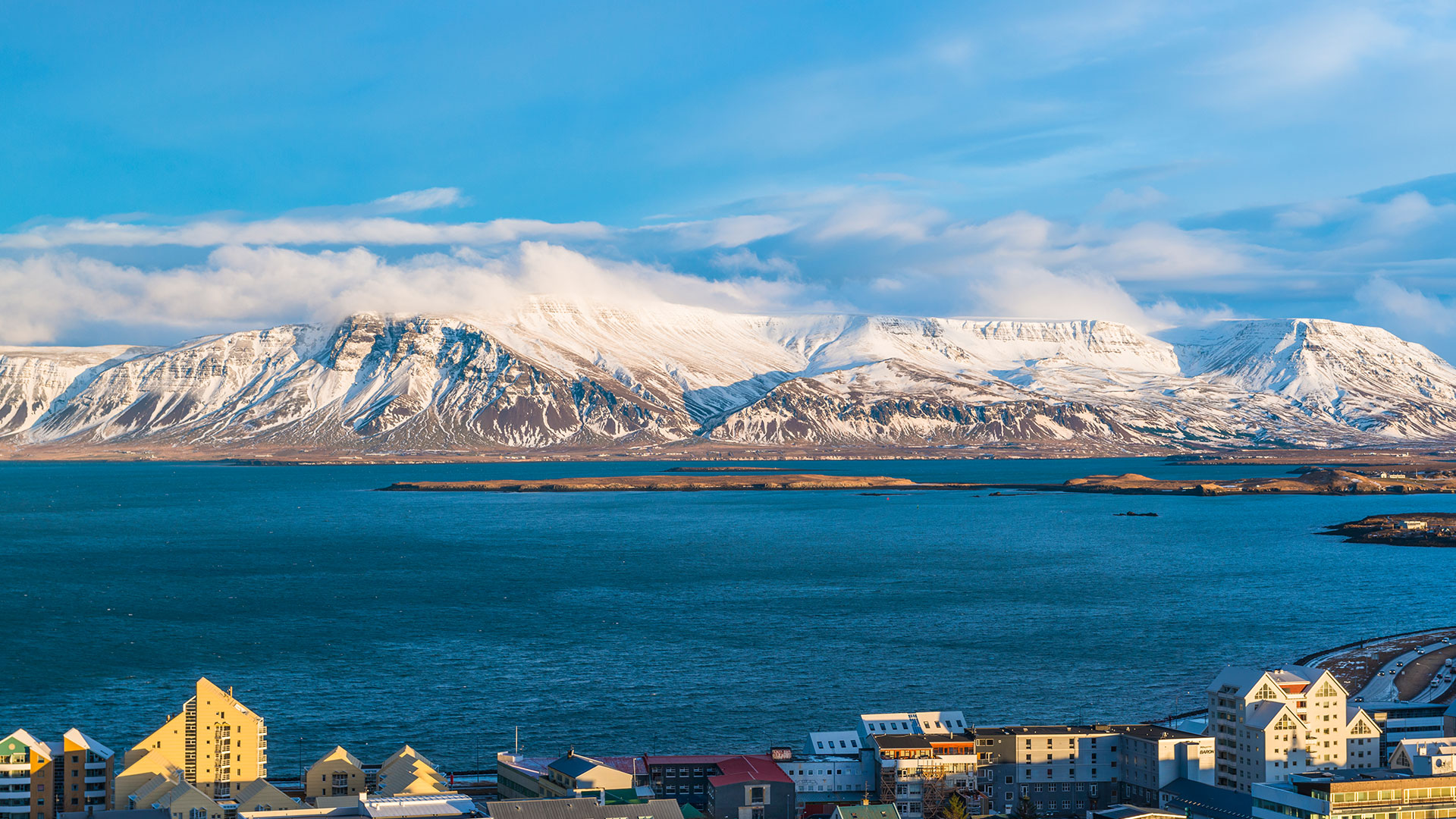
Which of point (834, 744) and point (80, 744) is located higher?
point (80, 744)

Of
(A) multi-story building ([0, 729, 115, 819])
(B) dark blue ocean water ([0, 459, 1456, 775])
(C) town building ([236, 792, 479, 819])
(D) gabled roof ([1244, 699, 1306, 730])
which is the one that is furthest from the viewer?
(B) dark blue ocean water ([0, 459, 1456, 775])

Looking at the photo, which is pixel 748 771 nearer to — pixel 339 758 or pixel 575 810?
pixel 575 810

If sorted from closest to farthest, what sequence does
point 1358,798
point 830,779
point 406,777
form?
point 1358,798, point 406,777, point 830,779

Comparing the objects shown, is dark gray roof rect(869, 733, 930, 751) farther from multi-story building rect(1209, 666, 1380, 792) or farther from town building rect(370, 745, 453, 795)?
town building rect(370, 745, 453, 795)

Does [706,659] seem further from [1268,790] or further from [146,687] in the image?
[1268,790]

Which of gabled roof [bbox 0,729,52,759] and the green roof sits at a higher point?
gabled roof [bbox 0,729,52,759]

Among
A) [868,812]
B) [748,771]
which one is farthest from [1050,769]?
[748,771]

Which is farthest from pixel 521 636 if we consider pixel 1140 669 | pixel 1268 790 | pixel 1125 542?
pixel 1125 542

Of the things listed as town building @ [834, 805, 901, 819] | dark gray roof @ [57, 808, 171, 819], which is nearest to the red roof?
town building @ [834, 805, 901, 819]
